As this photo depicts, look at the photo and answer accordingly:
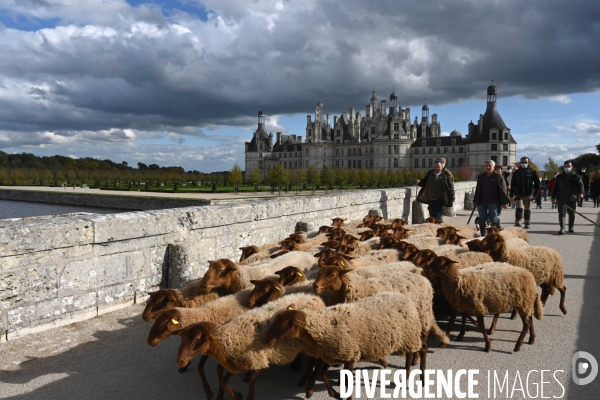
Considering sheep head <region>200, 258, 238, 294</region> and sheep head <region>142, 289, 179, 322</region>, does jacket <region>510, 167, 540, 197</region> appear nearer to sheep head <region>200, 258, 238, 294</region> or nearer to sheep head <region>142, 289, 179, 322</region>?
sheep head <region>200, 258, 238, 294</region>

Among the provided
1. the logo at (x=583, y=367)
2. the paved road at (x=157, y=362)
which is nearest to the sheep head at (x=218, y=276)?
the paved road at (x=157, y=362)

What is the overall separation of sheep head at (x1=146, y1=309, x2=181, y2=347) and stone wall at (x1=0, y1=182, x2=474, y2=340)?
201 cm

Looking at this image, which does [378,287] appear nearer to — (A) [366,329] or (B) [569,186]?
(A) [366,329]

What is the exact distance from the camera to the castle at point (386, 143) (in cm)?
9856

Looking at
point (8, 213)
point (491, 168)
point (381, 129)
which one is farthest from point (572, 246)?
point (381, 129)

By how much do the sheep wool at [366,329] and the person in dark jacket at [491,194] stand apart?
283 inches

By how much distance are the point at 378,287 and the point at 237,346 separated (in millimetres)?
1538

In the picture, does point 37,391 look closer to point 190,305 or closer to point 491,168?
Answer: point 190,305

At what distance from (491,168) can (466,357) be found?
259 inches

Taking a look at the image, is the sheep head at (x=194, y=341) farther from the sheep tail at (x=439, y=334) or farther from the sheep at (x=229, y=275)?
the sheep tail at (x=439, y=334)

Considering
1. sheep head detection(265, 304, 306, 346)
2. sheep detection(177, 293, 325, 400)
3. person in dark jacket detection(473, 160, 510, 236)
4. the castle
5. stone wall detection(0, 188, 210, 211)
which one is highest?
the castle

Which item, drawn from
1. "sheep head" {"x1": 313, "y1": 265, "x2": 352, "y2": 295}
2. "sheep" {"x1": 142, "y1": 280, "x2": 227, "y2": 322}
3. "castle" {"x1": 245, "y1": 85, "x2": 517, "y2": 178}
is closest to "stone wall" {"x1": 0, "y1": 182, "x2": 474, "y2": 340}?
"sheep" {"x1": 142, "y1": 280, "x2": 227, "y2": 322}

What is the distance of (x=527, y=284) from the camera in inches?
A: 179

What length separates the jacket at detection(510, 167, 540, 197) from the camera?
12414mm
